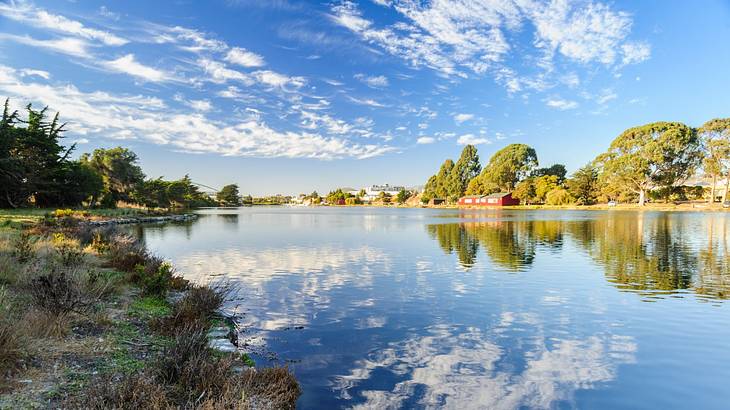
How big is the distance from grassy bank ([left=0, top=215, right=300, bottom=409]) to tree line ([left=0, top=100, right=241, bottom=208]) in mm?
30099

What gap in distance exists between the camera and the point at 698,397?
21.6ft

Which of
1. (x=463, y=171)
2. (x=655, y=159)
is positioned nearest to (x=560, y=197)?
(x=655, y=159)

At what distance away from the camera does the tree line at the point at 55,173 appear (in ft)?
121

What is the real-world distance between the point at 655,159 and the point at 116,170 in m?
104

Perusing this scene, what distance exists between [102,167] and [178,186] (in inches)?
1090

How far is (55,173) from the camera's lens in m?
46.3

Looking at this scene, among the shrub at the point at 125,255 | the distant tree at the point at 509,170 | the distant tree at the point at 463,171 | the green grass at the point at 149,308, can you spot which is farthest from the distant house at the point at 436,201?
the green grass at the point at 149,308

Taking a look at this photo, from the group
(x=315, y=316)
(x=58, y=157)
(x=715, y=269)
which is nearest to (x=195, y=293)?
(x=315, y=316)

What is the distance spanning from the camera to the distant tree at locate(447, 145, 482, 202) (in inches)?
5851

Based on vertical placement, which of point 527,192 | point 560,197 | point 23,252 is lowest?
point 23,252

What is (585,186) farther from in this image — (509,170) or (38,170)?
(38,170)

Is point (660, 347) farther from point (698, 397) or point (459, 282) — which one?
point (459, 282)

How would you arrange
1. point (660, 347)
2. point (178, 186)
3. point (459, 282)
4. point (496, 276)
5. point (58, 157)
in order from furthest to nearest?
point (178, 186) → point (58, 157) → point (496, 276) → point (459, 282) → point (660, 347)

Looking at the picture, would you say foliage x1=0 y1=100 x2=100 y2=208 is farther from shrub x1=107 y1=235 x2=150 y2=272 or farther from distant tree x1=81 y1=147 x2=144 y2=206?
shrub x1=107 y1=235 x2=150 y2=272
